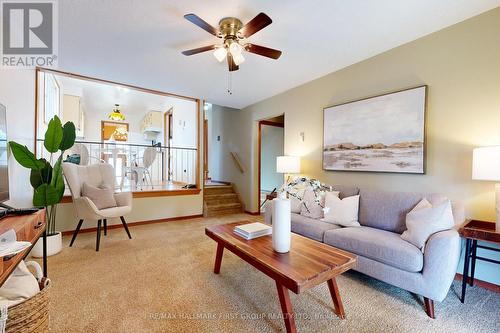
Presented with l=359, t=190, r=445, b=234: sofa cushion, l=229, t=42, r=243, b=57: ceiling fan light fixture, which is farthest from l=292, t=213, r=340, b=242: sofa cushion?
l=229, t=42, r=243, b=57: ceiling fan light fixture

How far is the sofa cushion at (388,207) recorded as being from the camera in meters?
2.25

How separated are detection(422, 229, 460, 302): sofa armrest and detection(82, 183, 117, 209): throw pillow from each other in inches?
146

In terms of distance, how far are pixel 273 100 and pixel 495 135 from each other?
3251 millimetres

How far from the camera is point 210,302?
5.75 feet

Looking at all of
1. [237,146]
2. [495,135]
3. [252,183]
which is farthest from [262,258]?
[237,146]

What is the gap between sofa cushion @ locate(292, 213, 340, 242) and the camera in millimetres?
2428

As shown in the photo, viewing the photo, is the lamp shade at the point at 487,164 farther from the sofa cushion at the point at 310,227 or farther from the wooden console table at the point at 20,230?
the wooden console table at the point at 20,230

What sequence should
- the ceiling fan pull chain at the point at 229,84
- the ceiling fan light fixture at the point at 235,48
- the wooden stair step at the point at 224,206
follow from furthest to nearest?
the wooden stair step at the point at 224,206 < the ceiling fan pull chain at the point at 229,84 < the ceiling fan light fixture at the point at 235,48

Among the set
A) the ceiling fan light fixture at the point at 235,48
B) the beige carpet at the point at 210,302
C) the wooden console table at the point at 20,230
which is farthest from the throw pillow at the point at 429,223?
the wooden console table at the point at 20,230

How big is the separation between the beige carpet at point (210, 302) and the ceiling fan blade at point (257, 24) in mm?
2295

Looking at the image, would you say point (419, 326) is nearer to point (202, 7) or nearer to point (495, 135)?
point (495, 135)

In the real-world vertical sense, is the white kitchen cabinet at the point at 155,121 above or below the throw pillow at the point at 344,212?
above

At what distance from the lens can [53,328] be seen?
1455 millimetres

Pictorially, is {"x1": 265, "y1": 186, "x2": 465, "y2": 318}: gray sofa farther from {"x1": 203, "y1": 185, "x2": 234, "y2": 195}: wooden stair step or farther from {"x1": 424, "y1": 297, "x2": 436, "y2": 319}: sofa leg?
{"x1": 203, "y1": 185, "x2": 234, "y2": 195}: wooden stair step
